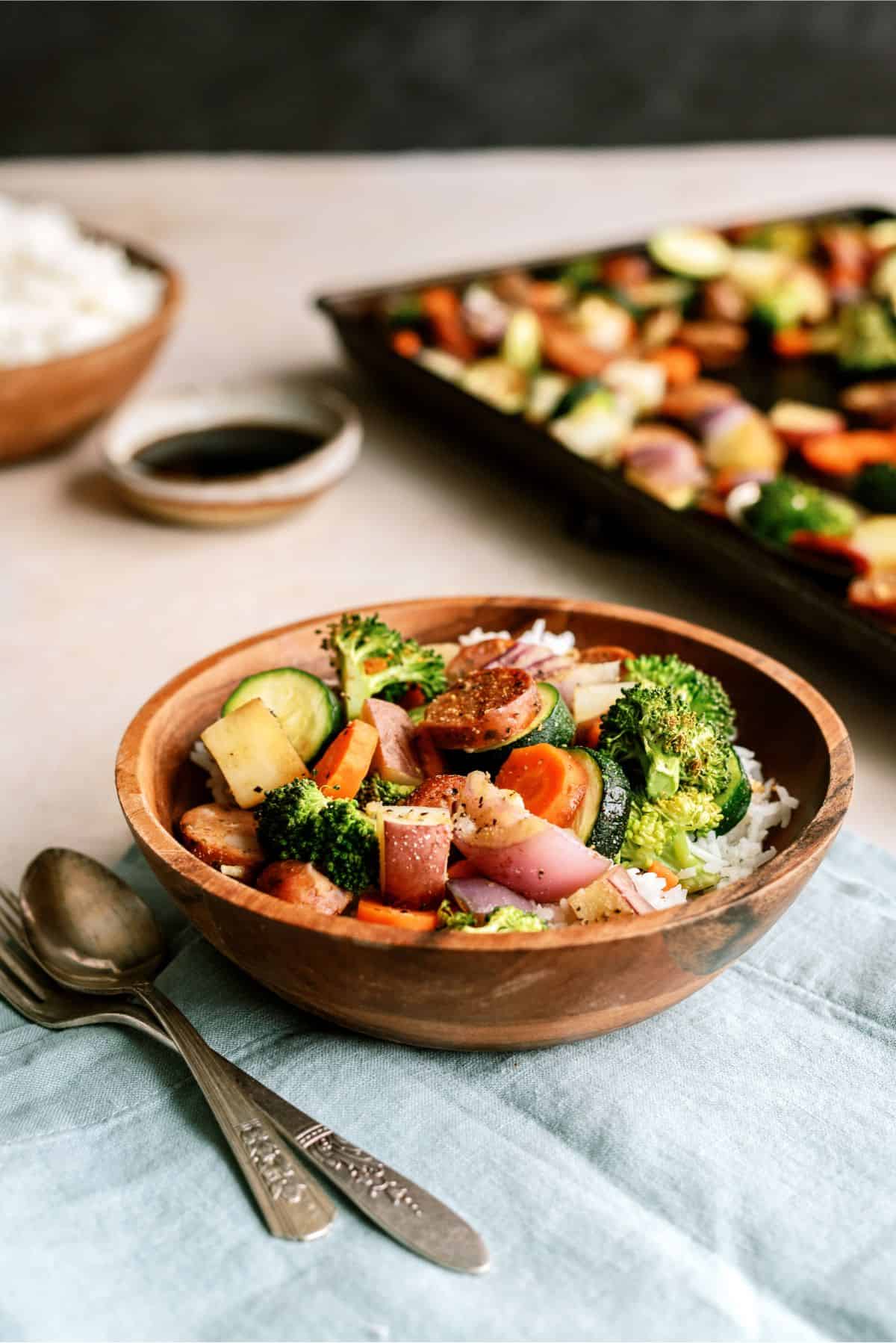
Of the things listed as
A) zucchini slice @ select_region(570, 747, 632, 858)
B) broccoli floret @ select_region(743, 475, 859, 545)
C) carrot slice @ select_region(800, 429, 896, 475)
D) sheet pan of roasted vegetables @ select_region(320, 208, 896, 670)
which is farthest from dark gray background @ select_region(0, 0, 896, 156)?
zucchini slice @ select_region(570, 747, 632, 858)

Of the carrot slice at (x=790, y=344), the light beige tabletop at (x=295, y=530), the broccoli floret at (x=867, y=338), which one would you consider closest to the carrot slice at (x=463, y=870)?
the light beige tabletop at (x=295, y=530)

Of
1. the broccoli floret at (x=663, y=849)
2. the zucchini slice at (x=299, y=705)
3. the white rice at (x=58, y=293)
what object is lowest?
the zucchini slice at (x=299, y=705)

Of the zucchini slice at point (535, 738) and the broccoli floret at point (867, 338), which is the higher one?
the broccoli floret at point (867, 338)

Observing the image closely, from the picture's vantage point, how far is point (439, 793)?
1.23 meters

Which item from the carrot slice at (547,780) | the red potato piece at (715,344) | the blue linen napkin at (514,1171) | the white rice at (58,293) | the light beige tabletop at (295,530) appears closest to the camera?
the blue linen napkin at (514,1171)

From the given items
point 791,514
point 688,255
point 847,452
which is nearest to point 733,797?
point 791,514

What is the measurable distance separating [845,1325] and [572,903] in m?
0.36

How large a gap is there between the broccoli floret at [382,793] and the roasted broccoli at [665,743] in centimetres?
20

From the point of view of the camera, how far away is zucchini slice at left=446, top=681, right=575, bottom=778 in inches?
50.5

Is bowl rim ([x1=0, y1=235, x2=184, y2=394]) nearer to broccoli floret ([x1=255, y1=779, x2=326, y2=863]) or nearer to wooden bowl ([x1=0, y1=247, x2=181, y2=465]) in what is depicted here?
wooden bowl ([x1=0, y1=247, x2=181, y2=465])

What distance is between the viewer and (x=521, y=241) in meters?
3.75

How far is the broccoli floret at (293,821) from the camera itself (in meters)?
1.19

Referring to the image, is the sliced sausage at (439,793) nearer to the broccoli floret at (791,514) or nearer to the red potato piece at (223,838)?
the red potato piece at (223,838)

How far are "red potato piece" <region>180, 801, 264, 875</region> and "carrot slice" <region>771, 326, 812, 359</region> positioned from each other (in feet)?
6.31
